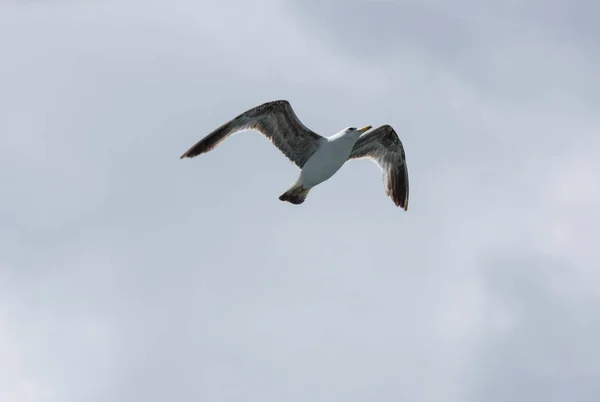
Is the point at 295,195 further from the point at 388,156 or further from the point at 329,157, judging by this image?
the point at 388,156

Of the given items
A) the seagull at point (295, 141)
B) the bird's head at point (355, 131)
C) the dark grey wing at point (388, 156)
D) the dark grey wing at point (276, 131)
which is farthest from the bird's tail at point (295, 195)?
the dark grey wing at point (388, 156)

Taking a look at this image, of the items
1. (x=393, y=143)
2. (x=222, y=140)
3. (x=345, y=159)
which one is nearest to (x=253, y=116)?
(x=222, y=140)

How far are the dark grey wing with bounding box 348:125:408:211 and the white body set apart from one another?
220cm

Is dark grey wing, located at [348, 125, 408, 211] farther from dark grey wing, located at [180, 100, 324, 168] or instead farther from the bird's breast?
dark grey wing, located at [180, 100, 324, 168]

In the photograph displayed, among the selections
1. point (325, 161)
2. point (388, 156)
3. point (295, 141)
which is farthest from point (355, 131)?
point (388, 156)

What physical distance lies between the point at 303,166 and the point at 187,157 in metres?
3.44

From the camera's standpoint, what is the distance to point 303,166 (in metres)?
28.1

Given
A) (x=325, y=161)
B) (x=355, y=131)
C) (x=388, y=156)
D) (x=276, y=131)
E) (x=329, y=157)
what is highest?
(x=388, y=156)

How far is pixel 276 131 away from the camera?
27797 millimetres

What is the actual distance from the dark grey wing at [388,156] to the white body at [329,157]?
7.23 feet

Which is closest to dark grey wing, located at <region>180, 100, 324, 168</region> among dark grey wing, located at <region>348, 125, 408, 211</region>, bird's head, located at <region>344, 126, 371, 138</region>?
bird's head, located at <region>344, 126, 371, 138</region>

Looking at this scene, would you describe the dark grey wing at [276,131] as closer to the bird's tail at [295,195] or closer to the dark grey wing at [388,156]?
the bird's tail at [295,195]

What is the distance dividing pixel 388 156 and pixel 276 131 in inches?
175

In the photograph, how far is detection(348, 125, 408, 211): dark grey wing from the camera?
29.9 m
